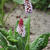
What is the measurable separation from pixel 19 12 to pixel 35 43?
2.47m

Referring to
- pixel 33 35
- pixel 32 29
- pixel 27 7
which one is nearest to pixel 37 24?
pixel 32 29

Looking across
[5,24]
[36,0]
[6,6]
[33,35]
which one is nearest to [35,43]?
[33,35]

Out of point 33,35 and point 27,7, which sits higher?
point 27,7

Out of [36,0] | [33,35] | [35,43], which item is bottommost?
[33,35]

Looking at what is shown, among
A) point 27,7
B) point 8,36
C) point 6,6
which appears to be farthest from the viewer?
point 6,6

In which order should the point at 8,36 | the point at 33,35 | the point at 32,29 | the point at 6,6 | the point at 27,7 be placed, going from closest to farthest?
1. the point at 27,7
2. the point at 8,36
3. the point at 33,35
4. the point at 32,29
5. the point at 6,6

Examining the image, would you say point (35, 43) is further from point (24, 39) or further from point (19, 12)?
point (19, 12)

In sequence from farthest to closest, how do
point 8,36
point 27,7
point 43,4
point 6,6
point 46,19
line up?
point 6,6 → point 43,4 → point 46,19 → point 8,36 → point 27,7

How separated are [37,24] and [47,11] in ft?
2.61

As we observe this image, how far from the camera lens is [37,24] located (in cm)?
482

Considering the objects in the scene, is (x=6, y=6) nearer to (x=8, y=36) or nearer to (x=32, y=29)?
(x=32, y=29)

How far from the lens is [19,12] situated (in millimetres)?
5469

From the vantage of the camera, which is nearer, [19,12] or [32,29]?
[32,29]


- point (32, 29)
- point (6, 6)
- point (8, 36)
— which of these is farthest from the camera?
point (6, 6)
